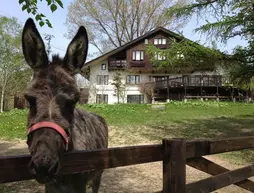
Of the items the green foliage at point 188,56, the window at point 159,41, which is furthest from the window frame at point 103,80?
the green foliage at point 188,56

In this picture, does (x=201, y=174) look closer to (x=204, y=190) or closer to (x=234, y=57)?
(x=204, y=190)

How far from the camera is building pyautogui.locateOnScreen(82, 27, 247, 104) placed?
119ft

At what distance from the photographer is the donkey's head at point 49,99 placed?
1782 mm

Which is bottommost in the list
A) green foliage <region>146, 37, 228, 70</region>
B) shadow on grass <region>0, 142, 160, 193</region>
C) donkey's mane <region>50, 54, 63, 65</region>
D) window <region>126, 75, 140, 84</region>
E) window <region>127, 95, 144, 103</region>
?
shadow on grass <region>0, 142, 160, 193</region>

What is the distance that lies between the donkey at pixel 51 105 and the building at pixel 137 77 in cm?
3276

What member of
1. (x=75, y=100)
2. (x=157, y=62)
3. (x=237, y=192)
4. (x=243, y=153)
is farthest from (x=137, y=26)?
(x=75, y=100)

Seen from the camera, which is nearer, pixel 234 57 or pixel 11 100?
pixel 234 57

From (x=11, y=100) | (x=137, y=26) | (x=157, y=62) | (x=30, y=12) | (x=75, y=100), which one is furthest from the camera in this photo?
(x=137, y=26)

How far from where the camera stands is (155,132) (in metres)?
12.9

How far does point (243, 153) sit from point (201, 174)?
9.54ft

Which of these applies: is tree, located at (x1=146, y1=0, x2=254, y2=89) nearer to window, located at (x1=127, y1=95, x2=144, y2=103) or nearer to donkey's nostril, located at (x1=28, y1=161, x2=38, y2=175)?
donkey's nostril, located at (x1=28, y1=161, x2=38, y2=175)

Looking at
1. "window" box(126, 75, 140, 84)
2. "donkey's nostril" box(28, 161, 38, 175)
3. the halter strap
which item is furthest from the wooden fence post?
"window" box(126, 75, 140, 84)

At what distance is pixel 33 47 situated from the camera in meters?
2.33

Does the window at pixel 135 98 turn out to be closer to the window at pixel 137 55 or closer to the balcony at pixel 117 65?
the balcony at pixel 117 65
